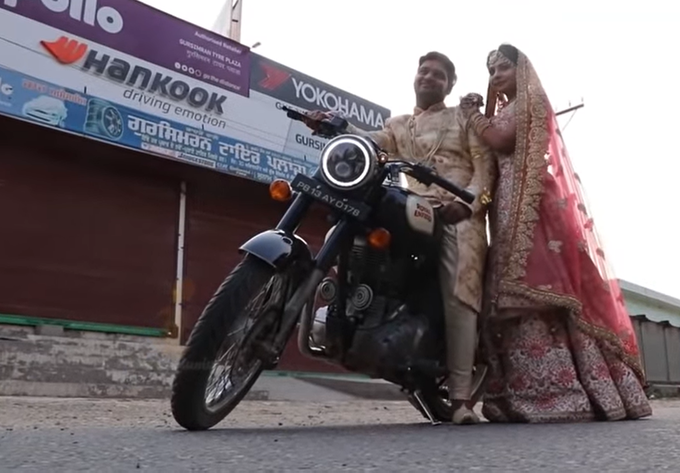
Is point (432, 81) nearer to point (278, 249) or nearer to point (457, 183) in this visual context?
point (457, 183)

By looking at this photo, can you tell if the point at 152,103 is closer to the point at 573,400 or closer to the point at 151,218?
the point at 151,218

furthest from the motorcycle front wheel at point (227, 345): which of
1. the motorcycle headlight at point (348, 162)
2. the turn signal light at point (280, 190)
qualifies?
the motorcycle headlight at point (348, 162)

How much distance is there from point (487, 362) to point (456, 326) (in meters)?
0.45

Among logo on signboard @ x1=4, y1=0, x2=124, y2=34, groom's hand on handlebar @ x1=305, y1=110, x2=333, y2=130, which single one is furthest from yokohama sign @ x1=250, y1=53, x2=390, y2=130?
groom's hand on handlebar @ x1=305, y1=110, x2=333, y2=130

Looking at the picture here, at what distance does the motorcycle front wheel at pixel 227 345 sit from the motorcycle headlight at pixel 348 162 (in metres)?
0.41

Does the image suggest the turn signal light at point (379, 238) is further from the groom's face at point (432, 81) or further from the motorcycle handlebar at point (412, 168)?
A: the groom's face at point (432, 81)

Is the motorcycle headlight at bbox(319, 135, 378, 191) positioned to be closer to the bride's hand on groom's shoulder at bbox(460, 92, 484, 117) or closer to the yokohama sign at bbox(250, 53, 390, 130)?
the bride's hand on groom's shoulder at bbox(460, 92, 484, 117)

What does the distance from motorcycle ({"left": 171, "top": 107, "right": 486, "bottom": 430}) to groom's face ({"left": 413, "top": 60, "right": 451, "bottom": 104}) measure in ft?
2.17

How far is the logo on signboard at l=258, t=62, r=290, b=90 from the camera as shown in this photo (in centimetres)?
1059

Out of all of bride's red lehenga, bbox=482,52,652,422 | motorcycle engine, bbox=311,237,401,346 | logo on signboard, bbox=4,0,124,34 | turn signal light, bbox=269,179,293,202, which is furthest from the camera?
logo on signboard, bbox=4,0,124,34

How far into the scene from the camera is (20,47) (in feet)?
26.8

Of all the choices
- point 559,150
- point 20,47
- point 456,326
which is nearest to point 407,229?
point 456,326

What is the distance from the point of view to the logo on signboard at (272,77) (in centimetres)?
1059

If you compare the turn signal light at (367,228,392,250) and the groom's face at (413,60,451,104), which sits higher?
the groom's face at (413,60,451,104)
